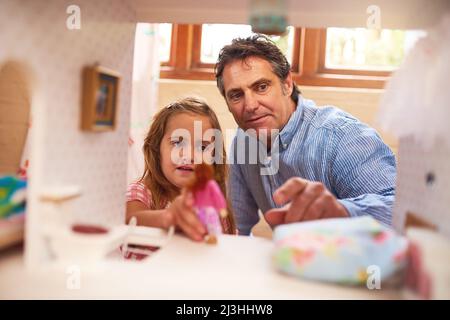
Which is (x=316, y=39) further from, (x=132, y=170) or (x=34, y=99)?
(x=34, y=99)

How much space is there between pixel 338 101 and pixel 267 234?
0.97 m

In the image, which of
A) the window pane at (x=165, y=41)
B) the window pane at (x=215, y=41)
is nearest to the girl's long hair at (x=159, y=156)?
the window pane at (x=215, y=41)

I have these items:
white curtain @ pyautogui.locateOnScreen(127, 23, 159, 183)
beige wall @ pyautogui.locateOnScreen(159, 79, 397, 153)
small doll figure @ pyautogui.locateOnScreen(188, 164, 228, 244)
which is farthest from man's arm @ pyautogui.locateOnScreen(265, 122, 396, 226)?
white curtain @ pyautogui.locateOnScreen(127, 23, 159, 183)

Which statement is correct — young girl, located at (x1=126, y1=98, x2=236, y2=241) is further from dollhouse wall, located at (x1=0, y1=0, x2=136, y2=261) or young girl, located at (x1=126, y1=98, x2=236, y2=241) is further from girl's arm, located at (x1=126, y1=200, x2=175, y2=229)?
dollhouse wall, located at (x1=0, y1=0, x2=136, y2=261)

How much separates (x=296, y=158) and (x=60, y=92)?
49 cm

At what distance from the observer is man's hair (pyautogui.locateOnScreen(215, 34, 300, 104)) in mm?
1146

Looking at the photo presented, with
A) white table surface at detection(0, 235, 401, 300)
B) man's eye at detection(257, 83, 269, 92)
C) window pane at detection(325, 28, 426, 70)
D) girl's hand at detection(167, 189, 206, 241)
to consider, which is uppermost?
window pane at detection(325, 28, 426, 70)

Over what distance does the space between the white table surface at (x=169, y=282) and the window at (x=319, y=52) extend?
1.34 feet

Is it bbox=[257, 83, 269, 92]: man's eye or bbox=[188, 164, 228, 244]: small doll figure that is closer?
bbox=[188, 164, 228, 244]: small doll figure

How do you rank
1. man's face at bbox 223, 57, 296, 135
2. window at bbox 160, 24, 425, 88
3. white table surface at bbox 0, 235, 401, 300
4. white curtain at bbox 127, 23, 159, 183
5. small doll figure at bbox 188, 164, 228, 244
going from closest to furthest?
white table surface at bbox 0, 235, 401, 300, small doll figure at bbox 188, 164, 228, 244, man's face at bbox 223, 57, 296, 135, window at bbox 160, 24, 425, 88, white curtain at bbox 127, 23, 159, 183

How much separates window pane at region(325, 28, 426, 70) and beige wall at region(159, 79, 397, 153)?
262 millimetres

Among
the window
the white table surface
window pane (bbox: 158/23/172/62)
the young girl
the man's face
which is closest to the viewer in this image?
the white table surface

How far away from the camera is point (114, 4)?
82cm
